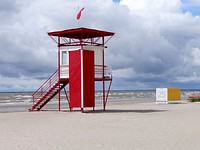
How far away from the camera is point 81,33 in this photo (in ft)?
98.5

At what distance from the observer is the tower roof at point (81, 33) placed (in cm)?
3002

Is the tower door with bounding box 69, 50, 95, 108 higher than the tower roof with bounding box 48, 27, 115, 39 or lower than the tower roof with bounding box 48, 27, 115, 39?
lower

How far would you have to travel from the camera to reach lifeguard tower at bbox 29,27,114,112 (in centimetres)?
3006

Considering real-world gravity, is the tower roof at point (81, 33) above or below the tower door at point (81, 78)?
above

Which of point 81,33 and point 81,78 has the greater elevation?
point 81,33

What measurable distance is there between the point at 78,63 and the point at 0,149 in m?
18.0

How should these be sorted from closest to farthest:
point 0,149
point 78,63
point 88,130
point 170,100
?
point 0,149 → point 88,130 → point 78,63 → point 170,100

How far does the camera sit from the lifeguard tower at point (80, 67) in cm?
3006

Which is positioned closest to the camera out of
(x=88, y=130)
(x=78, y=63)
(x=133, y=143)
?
(x=133, y=143)

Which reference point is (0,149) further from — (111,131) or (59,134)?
(111,131)

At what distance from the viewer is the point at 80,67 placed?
98.4 feet

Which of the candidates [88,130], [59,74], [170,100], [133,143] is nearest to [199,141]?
[133,143]

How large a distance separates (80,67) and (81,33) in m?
2.54

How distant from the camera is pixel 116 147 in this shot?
12617mm
